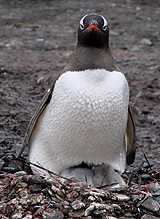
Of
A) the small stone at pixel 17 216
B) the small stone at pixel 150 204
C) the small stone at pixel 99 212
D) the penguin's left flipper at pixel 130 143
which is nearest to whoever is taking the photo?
the small stone at pixel 17 216

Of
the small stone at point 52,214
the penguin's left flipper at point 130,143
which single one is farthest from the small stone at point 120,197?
the penguin's left flipper at point 130,143

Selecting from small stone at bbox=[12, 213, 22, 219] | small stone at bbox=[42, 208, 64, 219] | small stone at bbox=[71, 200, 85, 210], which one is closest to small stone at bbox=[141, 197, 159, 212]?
small stone at bbox=[71, 200, 85, 210]

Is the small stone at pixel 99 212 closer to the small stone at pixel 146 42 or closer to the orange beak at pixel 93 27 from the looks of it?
the orange beak at pixel 93 27

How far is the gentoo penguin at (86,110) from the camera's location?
2830 millimetres

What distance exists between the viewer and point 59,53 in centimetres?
688

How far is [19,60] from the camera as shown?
6.33m

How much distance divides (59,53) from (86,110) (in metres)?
4.28

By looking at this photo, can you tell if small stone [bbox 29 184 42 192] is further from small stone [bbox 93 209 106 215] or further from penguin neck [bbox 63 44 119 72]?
penguin neck [bbox 63 44 119 72]

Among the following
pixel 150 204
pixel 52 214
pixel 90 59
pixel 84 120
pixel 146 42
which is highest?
pixel 90 59

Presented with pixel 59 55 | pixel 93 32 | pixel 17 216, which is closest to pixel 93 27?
pixel 93 32

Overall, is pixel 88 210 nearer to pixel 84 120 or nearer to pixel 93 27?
pixel 84 120

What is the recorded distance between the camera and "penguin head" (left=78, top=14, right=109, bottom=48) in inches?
115

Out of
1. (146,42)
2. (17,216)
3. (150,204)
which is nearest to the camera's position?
(17,216)

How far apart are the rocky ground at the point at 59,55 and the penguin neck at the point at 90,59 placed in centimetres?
113
